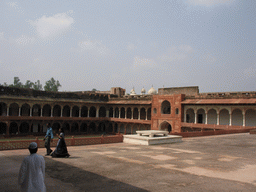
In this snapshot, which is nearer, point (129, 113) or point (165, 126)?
point (165, 126)

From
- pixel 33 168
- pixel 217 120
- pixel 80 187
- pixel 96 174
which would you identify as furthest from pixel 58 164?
pixel 217 120

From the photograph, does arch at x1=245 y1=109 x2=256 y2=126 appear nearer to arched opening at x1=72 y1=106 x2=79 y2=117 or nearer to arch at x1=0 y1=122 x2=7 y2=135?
arched opening at x1=72 y1=106 x2=79 y2=117

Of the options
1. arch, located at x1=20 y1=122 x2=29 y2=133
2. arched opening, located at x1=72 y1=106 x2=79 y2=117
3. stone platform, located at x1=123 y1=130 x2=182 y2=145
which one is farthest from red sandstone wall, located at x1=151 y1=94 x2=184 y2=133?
arch, located at x1=20 y1=122 x2=29 y2=133

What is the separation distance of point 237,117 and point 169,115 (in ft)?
31.0

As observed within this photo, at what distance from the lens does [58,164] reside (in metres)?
7.78

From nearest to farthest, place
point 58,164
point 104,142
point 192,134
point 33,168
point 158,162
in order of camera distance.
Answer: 1. point 33,168
2. point 58,164
3. point 158,162
4. point 104,142
5. point 192,134

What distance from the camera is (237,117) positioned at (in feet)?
98.1

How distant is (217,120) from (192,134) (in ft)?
44.0

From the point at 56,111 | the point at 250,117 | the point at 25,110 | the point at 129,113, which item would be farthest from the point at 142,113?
the point at 25,110

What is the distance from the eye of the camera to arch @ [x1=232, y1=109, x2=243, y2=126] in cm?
2955

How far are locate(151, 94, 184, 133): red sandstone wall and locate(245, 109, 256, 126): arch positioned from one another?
8.60 m

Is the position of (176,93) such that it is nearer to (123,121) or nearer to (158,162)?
(123,121)

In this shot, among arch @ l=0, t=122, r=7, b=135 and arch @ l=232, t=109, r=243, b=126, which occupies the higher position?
arch @ l=232, t=109, r=243, b=126

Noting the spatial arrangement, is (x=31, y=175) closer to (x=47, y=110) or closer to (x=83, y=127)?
(x=47, y=110)
